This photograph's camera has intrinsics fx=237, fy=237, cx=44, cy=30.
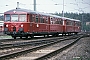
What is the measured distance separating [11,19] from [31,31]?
8.64 feet

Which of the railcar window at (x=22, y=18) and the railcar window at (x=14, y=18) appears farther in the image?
the railcar window at (x=14, y=18)

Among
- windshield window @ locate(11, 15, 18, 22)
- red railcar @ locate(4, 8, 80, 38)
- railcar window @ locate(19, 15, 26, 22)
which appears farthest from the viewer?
windshield window @ locate(11, 15, 18, 22)

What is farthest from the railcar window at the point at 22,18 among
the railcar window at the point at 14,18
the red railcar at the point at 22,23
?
the railcar window at the point at 14,18

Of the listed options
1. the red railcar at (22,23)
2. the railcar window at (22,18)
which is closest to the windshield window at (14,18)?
the red railcar at (22,23)

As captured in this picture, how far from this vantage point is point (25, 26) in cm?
2609

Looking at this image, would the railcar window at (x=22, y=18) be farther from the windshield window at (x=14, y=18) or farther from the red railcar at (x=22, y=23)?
the windshield window at (x=14, y=18)

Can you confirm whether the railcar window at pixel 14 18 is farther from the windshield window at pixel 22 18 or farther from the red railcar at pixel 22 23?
the windshield window at pixel 22 18

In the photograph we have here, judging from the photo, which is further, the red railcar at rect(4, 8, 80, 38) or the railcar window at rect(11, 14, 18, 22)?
the railcar window at rect(11, 14, 18, 22)

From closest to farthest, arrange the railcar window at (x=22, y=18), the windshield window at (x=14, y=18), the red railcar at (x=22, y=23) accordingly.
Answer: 1. the red railcar at (x=22, y=23)
2. the railcar window at (x=22, y=18)
3. the windshield window at (x=14, y=18)

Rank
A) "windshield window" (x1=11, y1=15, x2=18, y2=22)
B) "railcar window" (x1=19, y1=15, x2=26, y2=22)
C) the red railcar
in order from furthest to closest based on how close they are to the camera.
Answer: "windshield window" (x1=11, y1=15, x2=18, y2=22) → "railcar window" (x1=19, y1=15, x2=26, y2=22) → the red railcar

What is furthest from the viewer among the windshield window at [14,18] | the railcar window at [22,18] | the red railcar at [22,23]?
the windshield window at [14,18]

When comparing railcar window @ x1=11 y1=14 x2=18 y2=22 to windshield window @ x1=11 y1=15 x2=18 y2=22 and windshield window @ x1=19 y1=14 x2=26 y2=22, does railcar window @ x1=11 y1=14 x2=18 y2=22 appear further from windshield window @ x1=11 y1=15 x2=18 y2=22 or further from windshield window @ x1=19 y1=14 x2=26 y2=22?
windshield window @ x1=19 y1=14 x2=26 y2=22

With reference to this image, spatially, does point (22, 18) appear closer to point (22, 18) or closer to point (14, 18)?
point (22, 18)

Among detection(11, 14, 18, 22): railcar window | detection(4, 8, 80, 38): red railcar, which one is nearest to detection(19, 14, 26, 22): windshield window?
detection(4, 8, 80, 38): red railcar
